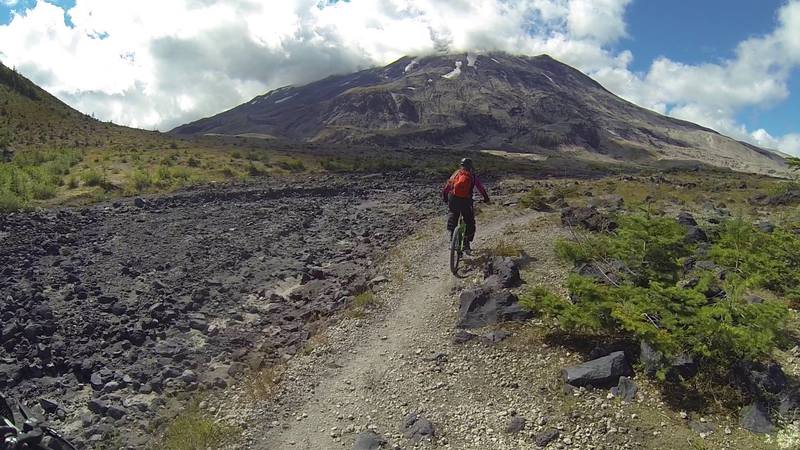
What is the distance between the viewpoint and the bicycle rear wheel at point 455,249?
13.4 m

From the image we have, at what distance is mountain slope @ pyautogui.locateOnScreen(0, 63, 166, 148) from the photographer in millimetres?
45031

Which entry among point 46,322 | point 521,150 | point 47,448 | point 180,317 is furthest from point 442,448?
point 521,150

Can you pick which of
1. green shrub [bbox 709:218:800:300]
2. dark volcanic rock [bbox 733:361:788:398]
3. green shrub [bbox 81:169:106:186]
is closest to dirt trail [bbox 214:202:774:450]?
dark volcanic rock [bbox 733:361:788:398]

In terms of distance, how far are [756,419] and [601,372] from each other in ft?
6.23

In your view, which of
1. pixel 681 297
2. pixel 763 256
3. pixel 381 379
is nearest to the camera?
pixel 681 297

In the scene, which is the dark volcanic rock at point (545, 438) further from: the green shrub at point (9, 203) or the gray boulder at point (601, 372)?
the green shrub at point (9, 203)

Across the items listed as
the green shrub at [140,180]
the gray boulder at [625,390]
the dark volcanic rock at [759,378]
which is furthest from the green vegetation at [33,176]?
the dark volcanic rock at [759,378]

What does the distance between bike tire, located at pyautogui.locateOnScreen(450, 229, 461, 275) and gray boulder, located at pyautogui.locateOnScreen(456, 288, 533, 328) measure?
94.1 inches

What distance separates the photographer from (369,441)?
7184mm

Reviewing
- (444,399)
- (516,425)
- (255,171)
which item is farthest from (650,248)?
(255,171)

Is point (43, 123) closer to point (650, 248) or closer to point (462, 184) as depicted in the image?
point (462, 184)

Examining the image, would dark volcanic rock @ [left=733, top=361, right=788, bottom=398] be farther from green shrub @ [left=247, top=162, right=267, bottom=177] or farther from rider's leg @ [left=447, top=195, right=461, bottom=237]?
green shrub @ [left=247, top=162, right=267, bottom=177]

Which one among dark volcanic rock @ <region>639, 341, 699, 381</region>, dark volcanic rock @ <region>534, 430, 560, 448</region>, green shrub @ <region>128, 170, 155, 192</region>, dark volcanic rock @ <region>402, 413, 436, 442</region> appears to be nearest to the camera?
dark volcanic rock @ <region>534, 430, 560, 448</region>

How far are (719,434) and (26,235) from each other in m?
19.6
